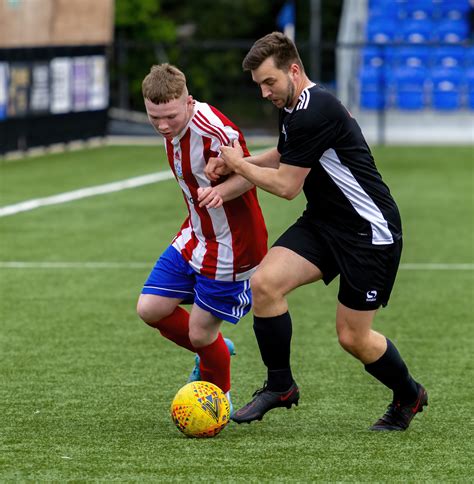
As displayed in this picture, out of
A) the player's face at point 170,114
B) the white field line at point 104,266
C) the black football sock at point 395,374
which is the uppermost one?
the player's face at point 170,114

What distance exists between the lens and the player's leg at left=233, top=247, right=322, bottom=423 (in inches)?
226

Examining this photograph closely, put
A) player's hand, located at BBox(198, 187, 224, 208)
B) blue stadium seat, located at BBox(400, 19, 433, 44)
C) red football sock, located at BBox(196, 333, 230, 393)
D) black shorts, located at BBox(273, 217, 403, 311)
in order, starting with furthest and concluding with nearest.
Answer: blue stadium seat, located at BBox(400, 19, 433, 44)
red football sock, located at BBox(196, 333, 230, 393)
black shorts, located at BBox(273, 217, 403, 311)
player's hand, located at BBox(198, 187, 224, 208)

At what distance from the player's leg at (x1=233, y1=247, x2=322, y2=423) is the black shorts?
0.19 ft

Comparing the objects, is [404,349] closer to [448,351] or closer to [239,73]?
[448,351]

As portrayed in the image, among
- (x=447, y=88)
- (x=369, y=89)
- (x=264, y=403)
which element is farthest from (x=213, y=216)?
(x=447, y=88)

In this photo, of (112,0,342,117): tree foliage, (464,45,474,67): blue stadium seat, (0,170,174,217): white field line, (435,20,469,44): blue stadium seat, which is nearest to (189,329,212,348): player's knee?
(0,170,174,217): white field line

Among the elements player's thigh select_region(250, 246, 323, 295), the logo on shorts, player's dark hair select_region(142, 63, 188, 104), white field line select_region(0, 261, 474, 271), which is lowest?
white field line select_region(0, 261, 474, 271)

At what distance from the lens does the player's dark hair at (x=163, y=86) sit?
5.68 metres

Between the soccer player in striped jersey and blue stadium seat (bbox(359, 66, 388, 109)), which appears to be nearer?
the soccer player in striped jersey

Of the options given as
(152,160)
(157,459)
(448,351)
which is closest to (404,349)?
(448,351)

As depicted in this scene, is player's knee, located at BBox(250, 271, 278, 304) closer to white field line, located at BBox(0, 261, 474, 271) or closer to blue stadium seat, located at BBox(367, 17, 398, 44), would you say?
white field line, located at BBox(0, 261, 474, 271)

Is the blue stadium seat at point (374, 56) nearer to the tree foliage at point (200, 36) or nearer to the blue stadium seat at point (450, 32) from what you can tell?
the blue stadium seat at point (450, 32)

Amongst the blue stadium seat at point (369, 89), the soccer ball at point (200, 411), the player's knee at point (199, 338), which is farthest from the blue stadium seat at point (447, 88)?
the soccer ball at point (200, 411)

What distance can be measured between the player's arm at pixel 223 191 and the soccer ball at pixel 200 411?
2.90 feet
